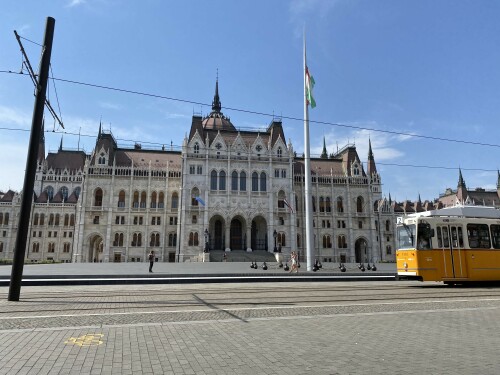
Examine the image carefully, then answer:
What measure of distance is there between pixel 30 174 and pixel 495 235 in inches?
761

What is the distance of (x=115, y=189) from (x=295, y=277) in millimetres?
42011

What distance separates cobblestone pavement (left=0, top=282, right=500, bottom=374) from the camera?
498 centimetres

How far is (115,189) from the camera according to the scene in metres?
56.1

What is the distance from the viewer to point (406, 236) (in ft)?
55.9

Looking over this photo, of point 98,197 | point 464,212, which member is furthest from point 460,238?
point 98,197

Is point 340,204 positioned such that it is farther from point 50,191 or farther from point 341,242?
point 50,191

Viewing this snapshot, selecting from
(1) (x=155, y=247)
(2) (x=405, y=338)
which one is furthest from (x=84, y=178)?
(2) (x=405, y=338)

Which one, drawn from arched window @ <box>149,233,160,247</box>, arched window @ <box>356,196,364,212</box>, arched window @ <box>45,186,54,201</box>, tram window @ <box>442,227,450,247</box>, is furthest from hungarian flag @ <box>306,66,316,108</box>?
arched window @ <box>45,186,54,201</box>

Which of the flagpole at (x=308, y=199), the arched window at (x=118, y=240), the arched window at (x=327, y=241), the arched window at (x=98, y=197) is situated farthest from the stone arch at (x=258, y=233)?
the flagpole at (x=308, y=199)

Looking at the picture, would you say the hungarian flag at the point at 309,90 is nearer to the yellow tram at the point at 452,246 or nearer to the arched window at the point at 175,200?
the yellow tram at the point at 452,246

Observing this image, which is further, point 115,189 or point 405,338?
point 115,189

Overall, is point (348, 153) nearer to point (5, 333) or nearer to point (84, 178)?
point (84, 178)

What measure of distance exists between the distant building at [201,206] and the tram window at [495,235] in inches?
1418

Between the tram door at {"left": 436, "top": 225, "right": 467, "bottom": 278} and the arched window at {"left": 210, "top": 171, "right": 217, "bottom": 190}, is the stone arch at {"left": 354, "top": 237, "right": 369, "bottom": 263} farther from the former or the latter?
the tram door at {"left": 436, "top": 225, "right": 467, "bottom": 278}
